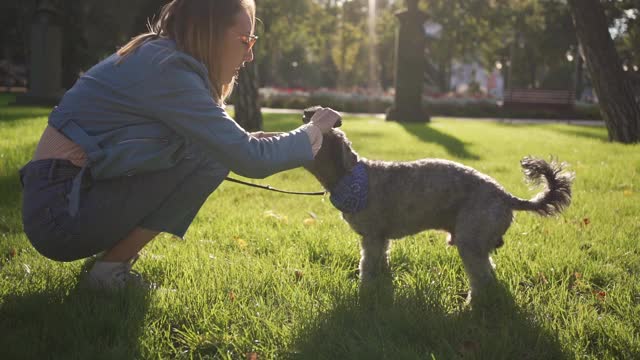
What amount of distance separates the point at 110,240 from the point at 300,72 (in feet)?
250

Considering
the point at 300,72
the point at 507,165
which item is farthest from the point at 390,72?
the point at 507,165

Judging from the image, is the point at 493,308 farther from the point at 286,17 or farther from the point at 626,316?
the point at 286,17

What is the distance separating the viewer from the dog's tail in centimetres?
361

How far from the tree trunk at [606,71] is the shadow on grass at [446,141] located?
3258mm

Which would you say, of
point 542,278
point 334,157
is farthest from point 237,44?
point 542,278

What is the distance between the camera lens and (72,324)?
2869 millimetres

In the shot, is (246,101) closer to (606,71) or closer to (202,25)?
(606,71)

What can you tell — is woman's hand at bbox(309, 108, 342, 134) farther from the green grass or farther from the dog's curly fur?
the green grass

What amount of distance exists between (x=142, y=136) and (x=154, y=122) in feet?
0.35

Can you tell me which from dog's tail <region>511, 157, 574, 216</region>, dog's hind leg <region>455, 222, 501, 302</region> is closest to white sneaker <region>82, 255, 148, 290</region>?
dog's hind leg <region>455, 222, 501, 302</region>

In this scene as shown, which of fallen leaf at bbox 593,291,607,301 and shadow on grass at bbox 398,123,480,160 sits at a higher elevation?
shadow on grass at bbox 398,123,480,160

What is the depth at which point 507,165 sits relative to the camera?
9078 millimetres

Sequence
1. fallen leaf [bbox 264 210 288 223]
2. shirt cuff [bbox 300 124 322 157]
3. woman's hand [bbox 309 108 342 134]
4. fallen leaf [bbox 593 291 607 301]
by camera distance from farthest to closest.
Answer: fallen leaf [bbox 264 210 288 223], fallen leaf [bbox 593 291 607 301], woman's hand [bbox 309 108 342 134], shirt cuff [bbox 300 124 322 157]

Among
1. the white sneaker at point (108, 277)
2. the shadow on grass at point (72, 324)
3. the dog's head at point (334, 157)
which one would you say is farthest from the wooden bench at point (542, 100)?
the shadow on grass at point (72, 324)
